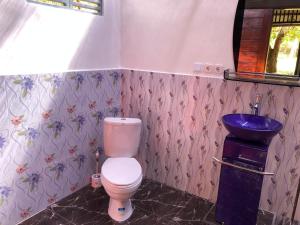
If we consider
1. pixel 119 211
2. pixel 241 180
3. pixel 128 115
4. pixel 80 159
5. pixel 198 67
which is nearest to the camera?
pixel 241 180

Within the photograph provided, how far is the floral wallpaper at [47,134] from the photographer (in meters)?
1.90

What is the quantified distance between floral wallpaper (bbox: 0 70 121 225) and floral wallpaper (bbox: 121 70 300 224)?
45 centimetres

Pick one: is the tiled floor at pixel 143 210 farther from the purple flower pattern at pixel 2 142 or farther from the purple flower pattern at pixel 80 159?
the purple flower pattern at pixel 2 142

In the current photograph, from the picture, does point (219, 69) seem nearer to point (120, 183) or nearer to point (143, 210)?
point (120, 183)

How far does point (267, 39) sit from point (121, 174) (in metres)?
1.60

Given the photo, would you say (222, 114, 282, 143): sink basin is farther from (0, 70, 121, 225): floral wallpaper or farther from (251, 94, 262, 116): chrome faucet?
(0, 70, 121, 225): floral wallpaper

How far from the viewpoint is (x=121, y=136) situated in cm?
241

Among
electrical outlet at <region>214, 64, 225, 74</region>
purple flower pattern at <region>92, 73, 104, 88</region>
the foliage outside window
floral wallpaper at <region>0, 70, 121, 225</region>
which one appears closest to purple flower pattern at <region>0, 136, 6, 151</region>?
floral wallpaper at <region>0, 70, 121, 225</region>

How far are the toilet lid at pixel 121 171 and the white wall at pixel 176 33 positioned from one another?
3.19 feet

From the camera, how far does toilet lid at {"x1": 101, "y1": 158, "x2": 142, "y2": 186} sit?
200cm

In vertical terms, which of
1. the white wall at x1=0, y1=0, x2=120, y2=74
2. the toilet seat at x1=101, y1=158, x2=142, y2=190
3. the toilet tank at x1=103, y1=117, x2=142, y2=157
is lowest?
the toilet seat at x1=101, y1=158, x2=142, y2=190

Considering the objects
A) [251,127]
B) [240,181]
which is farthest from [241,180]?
[251,127]

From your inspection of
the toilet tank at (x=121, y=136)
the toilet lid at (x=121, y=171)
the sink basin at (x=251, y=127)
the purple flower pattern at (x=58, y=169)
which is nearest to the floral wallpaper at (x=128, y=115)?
the purple flower pattern at (x=58, y=169)

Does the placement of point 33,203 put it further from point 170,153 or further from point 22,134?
point 170,153
